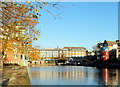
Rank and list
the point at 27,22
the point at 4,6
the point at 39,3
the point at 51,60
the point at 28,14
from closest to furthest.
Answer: the point at 39,3, the point at 4,6, the point at 28,14, the point at 27,22, the point at 51,60

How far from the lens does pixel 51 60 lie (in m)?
177

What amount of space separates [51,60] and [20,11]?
168 metres

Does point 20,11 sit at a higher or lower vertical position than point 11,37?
higher

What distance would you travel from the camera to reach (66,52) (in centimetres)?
19888

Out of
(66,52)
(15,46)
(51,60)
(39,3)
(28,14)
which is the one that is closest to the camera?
(39,3)

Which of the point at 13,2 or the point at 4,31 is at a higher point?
the point at 13,2

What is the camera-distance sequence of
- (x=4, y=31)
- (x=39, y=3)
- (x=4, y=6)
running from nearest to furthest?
(x=39, y=3), (x=4, y=6), (x=4, y=31)

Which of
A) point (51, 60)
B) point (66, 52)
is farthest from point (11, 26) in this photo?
point (66, 52)

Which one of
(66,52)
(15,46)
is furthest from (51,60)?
(15,46)

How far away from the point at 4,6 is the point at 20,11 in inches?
31.8

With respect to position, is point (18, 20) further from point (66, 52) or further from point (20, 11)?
point (66, 52)

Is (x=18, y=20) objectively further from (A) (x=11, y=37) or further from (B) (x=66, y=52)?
(B) (x=66, y=52)

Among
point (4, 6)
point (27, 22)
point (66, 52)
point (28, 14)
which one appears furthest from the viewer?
point (66, 52)

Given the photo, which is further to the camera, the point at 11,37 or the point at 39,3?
the point at 11,37
